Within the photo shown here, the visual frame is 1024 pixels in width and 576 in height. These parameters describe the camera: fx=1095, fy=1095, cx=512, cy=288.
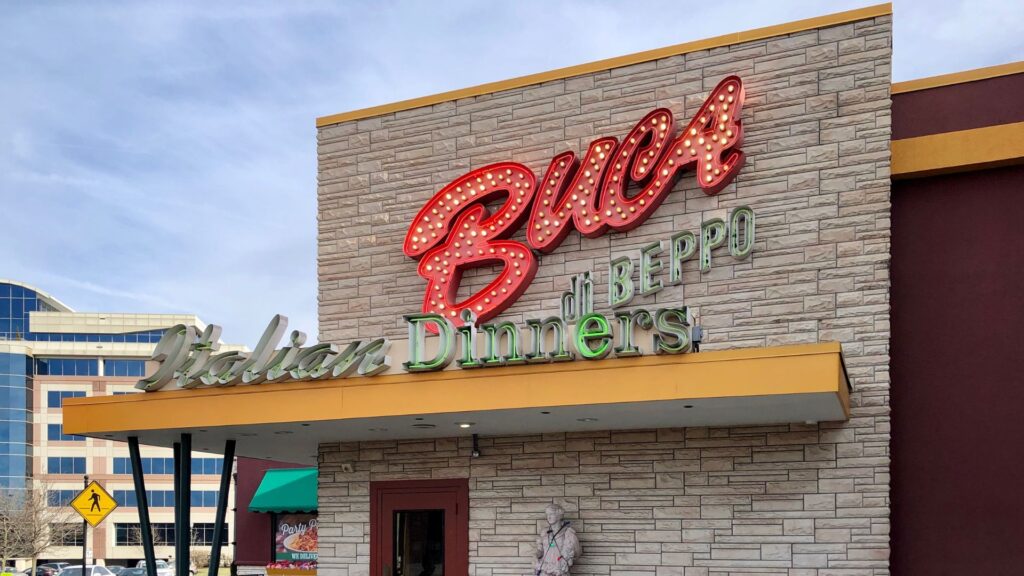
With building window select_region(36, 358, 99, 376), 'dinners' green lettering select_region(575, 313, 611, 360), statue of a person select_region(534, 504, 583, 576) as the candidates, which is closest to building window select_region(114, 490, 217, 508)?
building window select_region(36, 358, 99, 376)

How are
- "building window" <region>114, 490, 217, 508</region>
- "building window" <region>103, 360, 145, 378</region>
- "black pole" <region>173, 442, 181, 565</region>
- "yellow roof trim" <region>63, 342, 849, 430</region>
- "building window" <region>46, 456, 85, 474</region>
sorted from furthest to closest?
"building window" <region>103, 360, 145, 378</region>, "building window" <region>46, 456, 85, 474</region>, "building window" <region>114, 490, 217, 508</region>, "black pole" <region>173, 442, 181, 565</region>, "yellow roof trim" <region>63, 342, 849, 430</region>

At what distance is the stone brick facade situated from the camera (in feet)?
43.2

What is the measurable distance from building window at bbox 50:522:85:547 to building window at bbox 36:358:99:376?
14.7m

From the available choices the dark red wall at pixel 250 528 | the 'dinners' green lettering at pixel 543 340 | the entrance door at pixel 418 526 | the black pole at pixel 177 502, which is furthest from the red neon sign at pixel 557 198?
the dark red wall at pixel 250 528

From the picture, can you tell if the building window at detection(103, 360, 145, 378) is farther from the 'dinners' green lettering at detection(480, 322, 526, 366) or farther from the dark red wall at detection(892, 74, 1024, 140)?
the dark red wall at detection(892, 74, 1024, 140)

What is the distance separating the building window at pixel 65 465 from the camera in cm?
9025

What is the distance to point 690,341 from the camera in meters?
11.9

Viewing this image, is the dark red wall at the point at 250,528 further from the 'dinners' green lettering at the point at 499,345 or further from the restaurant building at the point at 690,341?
the 'dinners' green lettering at the point at 499,345

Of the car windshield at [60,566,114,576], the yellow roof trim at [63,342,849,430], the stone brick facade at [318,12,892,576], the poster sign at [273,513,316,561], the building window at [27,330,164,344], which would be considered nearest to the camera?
the yellow roof trim at [63,342,849,430]

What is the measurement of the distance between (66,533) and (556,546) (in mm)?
71801

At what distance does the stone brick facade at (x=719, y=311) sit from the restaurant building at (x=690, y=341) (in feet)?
0.12

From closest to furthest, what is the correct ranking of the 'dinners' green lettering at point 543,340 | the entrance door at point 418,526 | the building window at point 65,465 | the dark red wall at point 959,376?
the 'dinners' green lettering at point 543,340 → the dark red wall at point 959,376 → the entrance door at point 418,526 → the building window at point 65,465

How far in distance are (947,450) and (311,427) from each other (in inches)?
317

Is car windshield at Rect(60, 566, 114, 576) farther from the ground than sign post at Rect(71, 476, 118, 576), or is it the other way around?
sign post at Rect(71, 476, 118, 576)
